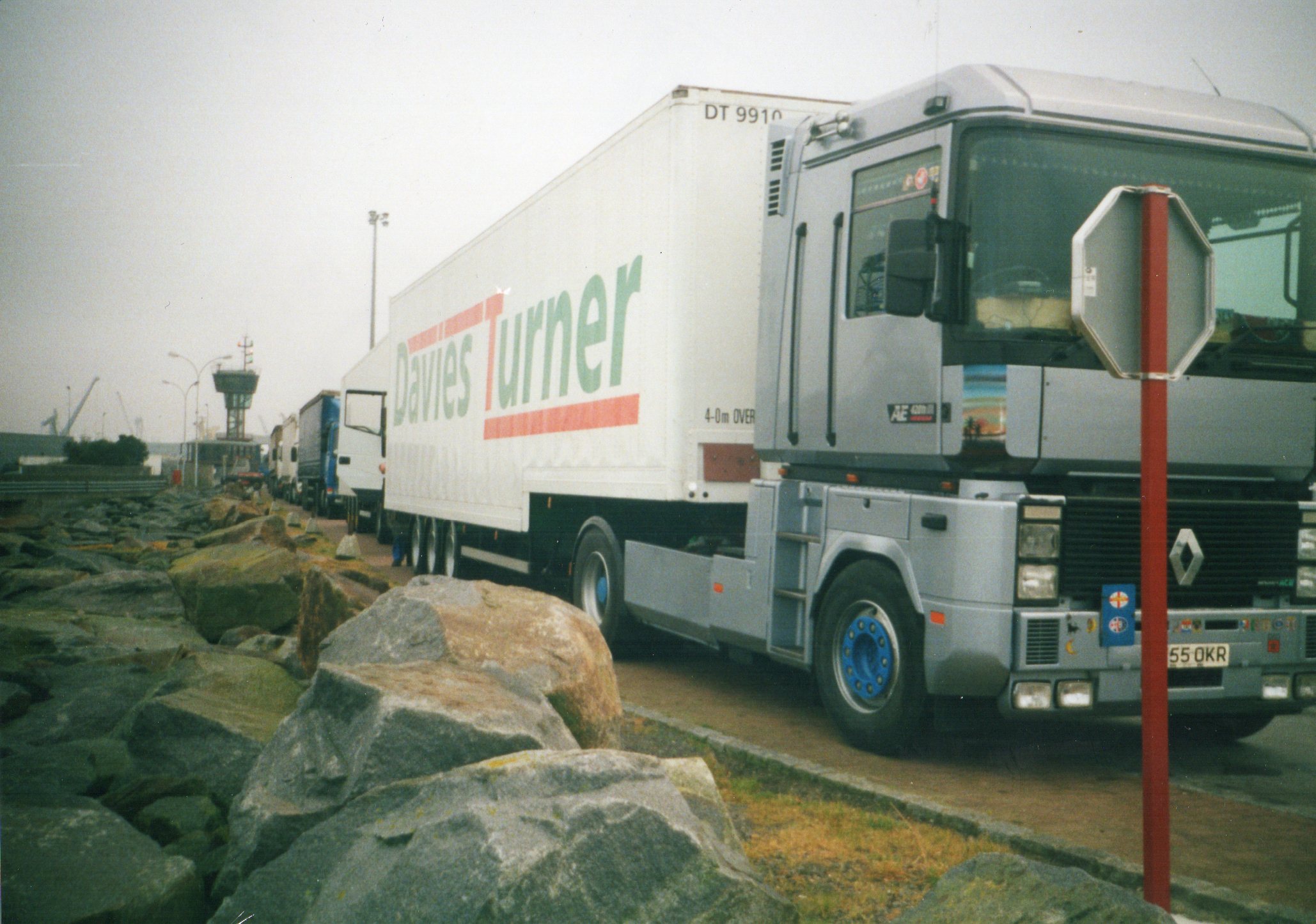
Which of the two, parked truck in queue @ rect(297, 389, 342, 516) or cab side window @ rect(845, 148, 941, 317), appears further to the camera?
parked truck in queue @ rect(297, 389, 342, 516)

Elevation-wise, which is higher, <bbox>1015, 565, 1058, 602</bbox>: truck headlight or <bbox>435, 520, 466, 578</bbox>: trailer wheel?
<bbox>1015, 565, 1058, 602</bbox>: truck headlight

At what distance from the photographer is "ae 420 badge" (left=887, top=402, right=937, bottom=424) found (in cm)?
632

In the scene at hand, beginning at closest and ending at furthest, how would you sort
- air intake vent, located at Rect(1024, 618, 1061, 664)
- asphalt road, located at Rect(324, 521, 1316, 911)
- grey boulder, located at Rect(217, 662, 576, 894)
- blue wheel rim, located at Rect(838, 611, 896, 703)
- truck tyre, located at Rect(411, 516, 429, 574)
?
grey boulder, located at Rect(217, 662, 576, 894), asphalt road, located at Rect(324, 521, 1316, 911), air intake vent, located at Rect(1024, 618, 1061, 664), blue wheel rim, located at Rect(838, 611, 896, 703), truck tyre, located at Rect(411, 516, 429, 574)

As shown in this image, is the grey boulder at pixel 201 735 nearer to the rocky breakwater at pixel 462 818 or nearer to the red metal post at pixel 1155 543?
the rocky breakwater at pixel 462 818

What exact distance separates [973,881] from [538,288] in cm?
932

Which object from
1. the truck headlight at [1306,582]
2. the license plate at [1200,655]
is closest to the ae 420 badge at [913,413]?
the license plate at [1200,655]

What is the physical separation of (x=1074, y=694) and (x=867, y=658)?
1.19 metres

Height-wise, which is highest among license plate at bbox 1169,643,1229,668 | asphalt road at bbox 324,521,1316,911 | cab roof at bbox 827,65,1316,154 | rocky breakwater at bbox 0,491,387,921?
cab roof at bbox 827,65,1316,154

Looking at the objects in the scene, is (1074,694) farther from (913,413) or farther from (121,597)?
(121,597)

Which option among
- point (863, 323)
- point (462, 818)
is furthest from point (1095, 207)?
point (462, 818)

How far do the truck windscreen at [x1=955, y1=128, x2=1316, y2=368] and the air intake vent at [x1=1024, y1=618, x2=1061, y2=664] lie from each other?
4.49ft

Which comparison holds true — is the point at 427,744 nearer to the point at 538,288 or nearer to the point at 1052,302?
the point at 1052,302

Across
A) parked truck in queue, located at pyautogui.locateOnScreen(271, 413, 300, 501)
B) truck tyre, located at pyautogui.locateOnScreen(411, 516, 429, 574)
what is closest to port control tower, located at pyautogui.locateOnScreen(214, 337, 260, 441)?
parked truck in queue, located at pyautogui.locateOnScreen(271, 413, 300, 501)

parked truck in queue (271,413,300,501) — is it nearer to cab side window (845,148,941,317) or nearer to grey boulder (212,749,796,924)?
cab side window (845,148,941,317)
